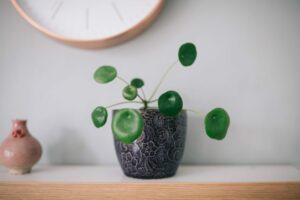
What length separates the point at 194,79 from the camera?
4.38ft

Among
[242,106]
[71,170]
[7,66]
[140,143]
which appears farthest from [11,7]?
[242,106]

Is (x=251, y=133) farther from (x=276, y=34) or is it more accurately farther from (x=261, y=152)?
(x=276, y=34)

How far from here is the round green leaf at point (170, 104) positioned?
0.96 meters

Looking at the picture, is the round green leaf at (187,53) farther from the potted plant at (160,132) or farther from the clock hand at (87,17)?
the clock hand at (87,17)

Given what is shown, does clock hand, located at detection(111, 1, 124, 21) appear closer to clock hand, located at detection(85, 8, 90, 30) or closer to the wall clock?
the wall clock

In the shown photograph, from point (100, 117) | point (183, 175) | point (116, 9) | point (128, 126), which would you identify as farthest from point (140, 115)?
point (116, 9)

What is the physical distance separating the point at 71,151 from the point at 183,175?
505 millimetres

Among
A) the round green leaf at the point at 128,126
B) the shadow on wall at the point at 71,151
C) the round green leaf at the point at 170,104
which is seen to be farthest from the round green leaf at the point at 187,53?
the shadow on wall at the point at 71,151

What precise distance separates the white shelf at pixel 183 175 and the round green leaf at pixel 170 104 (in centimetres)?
21

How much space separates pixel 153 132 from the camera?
101 centimetres

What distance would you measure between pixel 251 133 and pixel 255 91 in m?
0.17

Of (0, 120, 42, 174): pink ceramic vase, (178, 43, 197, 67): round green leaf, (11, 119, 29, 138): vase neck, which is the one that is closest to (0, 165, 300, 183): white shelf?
(0, 120, 42, 174): pink ceramic vase

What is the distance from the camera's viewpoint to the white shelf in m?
1.00

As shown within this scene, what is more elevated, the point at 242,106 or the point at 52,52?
the point at 52,52
